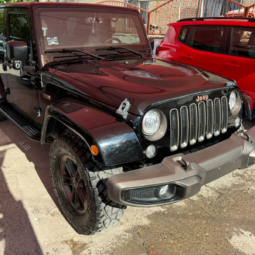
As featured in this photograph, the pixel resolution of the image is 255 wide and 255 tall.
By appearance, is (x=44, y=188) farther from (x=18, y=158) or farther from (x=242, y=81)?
(x=242, y=81)

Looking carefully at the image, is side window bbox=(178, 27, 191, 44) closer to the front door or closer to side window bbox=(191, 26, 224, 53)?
side window bbox=(191, 26, 224, 53)

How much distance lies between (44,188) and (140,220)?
1135mm

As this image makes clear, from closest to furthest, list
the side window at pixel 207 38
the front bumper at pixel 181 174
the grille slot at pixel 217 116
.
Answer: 1. the front bumper at pixel 181 174
2. the grille slot at pixel 217 116
3. the side window at pixel 207 38

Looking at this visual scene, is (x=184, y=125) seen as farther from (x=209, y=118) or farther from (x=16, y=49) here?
(x=16, y=49)

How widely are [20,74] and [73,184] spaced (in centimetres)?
164

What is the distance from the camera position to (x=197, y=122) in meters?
2.17

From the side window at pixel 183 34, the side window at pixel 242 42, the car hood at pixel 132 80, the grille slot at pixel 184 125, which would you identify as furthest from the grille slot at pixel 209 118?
the side window at pixel 183 34

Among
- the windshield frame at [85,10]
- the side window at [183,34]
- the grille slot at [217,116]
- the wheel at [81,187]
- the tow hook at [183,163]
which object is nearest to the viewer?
the tow hook at [183,163]

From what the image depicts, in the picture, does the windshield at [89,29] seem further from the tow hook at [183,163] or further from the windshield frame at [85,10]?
the tow hook at [183,163]

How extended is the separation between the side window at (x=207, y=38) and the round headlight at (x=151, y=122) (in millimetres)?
3487

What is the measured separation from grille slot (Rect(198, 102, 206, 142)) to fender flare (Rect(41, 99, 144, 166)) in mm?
623

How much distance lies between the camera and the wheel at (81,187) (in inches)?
77.5

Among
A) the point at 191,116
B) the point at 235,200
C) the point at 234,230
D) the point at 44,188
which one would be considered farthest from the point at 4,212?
the point at 235,200

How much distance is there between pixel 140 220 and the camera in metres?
2.53
